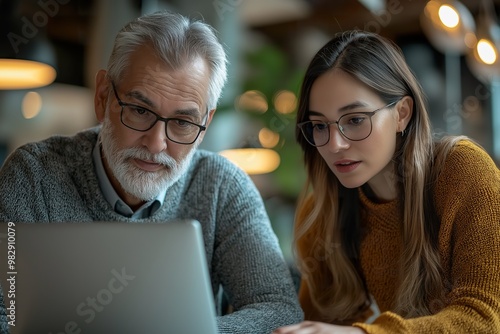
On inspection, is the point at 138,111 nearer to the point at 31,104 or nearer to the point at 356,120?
the point at 356,120

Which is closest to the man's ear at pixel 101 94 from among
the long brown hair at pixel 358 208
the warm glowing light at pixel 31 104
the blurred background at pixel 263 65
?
the long brown hair at pixel 358 208

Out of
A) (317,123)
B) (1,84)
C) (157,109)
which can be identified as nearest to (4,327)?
(157,109)

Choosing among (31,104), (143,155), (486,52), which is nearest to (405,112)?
(143,155)

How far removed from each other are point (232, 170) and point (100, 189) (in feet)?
1.23

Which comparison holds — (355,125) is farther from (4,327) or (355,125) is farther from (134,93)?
(4,327)

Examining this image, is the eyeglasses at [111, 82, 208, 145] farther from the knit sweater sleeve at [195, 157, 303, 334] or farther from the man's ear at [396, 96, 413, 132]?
the man's ear at [396, 96, 413, 132]

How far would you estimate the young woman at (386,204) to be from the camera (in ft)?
4.27

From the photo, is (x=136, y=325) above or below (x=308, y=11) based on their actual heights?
below

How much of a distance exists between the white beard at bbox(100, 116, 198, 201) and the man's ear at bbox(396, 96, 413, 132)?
55 cm

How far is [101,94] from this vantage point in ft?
5.45

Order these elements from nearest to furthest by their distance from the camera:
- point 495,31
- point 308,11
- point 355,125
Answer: point 355,125 < point 495,31 < point 308,11

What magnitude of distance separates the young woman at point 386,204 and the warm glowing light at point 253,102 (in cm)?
204

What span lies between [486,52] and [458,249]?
1.95m

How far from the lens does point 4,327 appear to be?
1287 mm
